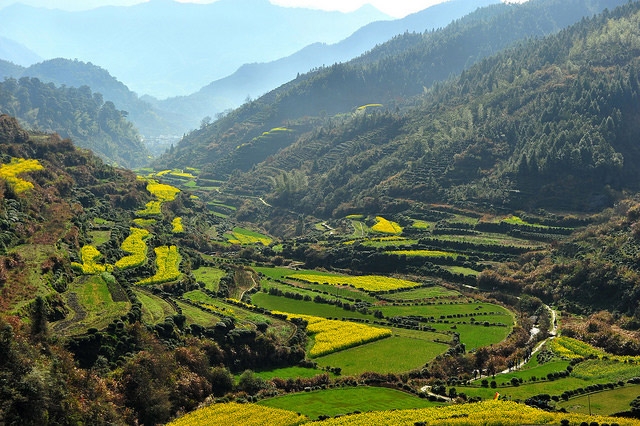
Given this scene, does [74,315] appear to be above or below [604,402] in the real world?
above

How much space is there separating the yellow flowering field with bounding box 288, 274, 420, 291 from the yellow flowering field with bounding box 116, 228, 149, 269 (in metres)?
21.9

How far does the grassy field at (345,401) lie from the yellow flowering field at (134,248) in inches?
1279

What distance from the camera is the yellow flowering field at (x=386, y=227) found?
11694cm

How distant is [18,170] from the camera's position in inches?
3556

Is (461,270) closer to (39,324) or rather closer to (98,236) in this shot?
(98,236)

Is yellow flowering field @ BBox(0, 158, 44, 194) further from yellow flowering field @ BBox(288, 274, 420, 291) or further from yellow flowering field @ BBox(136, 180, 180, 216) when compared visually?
yellow flowering field @ BBox(288, 274, 420, 291)

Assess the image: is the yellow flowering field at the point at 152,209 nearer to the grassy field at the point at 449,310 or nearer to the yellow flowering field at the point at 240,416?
the grassy field at the point at 449,310

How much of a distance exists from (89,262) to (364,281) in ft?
128

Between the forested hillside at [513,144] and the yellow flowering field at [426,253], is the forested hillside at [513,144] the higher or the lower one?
the higher one

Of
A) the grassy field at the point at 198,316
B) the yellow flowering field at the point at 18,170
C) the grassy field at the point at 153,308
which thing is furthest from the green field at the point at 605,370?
the yellow flowering field at the point at 18,170

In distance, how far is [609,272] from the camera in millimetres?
75812

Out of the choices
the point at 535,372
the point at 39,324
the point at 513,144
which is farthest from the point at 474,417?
the point at 513,144

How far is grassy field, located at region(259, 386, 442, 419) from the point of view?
139 ft

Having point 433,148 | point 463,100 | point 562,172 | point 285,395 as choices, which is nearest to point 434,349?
point 285,395
